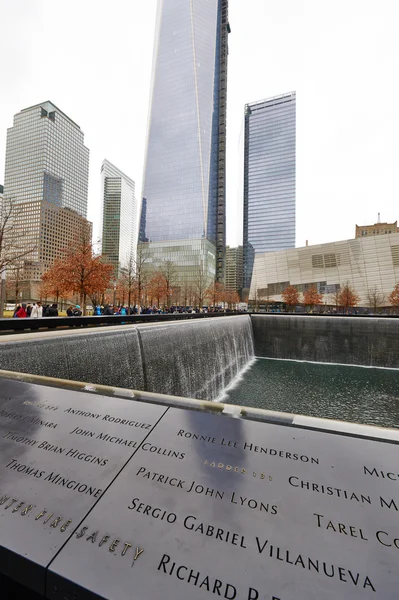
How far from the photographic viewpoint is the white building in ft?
180

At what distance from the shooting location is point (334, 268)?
5950cm

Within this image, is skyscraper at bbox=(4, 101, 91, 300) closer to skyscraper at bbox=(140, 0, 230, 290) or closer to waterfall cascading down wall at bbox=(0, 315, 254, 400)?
skyscraper at bbox=(140, 0, 230, 290)

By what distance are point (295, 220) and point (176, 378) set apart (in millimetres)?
122725

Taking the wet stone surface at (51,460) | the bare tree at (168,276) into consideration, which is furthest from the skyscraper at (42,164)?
the wet stone surface at (51,460)

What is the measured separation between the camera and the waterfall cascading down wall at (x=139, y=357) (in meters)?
4.32

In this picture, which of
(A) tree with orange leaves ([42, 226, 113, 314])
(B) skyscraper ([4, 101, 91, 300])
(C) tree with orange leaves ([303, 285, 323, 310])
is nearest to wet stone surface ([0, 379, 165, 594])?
(A) tree with orange leaves ([42, 226, 113, 314])

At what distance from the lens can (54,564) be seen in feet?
3.47

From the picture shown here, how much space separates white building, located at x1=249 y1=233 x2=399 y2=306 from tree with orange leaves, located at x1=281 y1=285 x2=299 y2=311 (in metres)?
1.76

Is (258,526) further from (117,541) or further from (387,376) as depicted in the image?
(387,376)

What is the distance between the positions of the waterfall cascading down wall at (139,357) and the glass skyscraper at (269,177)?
380 ft

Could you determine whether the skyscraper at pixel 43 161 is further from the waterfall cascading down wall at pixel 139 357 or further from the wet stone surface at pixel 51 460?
the wet stone surface at pixel 51 460

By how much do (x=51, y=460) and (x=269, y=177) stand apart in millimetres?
139077

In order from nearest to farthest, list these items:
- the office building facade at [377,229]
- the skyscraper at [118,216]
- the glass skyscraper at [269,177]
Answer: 1. the office building facade at [377,229]
2. the glass skyscraper at [269,177]
3. the skyscraper at [118,216]

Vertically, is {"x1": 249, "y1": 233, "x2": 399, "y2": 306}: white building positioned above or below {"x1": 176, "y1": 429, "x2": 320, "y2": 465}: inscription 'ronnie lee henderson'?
above
